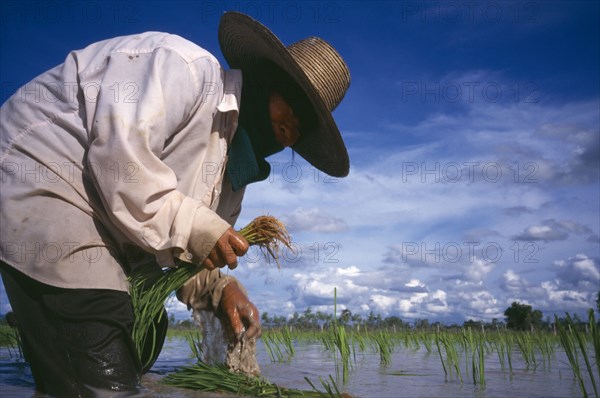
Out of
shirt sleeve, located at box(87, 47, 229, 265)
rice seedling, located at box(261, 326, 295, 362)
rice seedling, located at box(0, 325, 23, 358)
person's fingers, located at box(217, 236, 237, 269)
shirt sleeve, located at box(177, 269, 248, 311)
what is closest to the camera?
shirt sleeve, located at box(87, 47, 229, 265)

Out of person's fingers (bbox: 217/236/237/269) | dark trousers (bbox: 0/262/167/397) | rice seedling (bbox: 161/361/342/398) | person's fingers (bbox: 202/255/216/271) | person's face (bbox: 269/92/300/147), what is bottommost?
rice seedling (bbox: 161/361/342/398)

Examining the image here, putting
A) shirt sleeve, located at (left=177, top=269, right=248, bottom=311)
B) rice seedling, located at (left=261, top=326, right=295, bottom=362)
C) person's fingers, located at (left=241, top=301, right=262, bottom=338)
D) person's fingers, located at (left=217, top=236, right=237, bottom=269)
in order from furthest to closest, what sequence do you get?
rice seedling, located at (left=261, top=326, right=295, bottom=362), shirt sleeve, located at (left=177, top=269, right=248, bottom=311), person's fingers, located at (left=241, top=301, right=262, bottom=338), person's fingers, located at (left=217, top=236, right=237, bottom=269)

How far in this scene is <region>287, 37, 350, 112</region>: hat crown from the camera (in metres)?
2.76

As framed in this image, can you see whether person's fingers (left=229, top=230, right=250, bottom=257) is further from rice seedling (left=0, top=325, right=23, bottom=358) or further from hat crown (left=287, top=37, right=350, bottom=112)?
rice seedling (left=0, top=325, right=23, bottom=358)

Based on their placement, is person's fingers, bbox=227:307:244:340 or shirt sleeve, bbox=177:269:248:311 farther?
shirt sleeve, bbox=177:269:248:311

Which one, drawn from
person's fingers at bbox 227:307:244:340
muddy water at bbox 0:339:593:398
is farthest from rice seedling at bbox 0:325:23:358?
person's fingers at bbox 227:307:244:340

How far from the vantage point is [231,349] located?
2.76 m

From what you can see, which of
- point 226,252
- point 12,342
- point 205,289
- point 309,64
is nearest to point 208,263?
point 226,252

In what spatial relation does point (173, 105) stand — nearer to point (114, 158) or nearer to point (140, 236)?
point (114, 158)

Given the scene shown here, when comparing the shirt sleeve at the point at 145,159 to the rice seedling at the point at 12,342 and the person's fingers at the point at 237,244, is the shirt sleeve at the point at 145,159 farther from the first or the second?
the rice seedling at the point at 12,342

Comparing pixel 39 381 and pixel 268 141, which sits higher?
pixel 268 141

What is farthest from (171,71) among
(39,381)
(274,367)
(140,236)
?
(274,367)

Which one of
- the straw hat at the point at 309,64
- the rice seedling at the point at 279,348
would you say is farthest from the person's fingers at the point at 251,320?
the rice seedling at the point at 279,348

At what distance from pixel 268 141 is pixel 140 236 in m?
1.00
